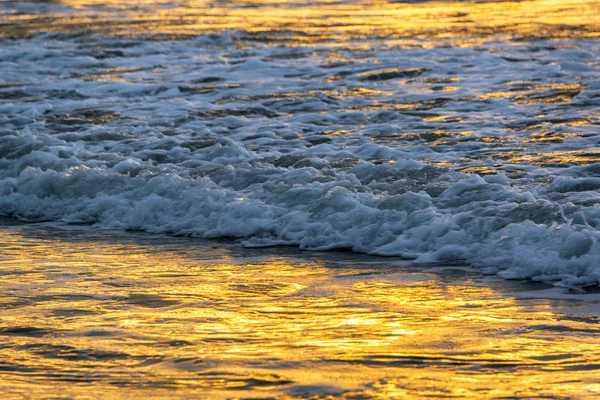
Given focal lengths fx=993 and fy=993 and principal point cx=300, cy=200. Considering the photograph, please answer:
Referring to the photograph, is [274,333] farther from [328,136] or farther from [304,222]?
[328,136]

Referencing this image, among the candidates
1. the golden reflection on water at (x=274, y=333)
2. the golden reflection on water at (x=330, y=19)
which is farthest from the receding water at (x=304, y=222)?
the golden reflection on water at (x=330, y=19)

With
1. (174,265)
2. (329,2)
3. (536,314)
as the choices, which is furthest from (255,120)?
(329,2)

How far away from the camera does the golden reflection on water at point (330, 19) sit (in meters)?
17.0

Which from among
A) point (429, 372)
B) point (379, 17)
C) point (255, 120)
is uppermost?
point (379, 17)

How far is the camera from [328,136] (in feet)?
32.0

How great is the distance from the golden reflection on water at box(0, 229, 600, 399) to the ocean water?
0.74 meters

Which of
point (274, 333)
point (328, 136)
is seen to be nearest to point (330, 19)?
point (328, 136)

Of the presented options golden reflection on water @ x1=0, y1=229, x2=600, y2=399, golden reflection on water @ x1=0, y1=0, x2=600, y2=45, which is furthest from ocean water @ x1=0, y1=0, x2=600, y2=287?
golden reflection on water @ x1=0, y1=229, x2=600, y2=399

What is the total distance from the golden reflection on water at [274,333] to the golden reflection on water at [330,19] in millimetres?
10691

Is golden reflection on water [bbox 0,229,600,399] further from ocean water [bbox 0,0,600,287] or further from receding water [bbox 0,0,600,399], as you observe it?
ocean water [bbox 0,0,600,287]

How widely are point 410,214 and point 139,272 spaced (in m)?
1.96

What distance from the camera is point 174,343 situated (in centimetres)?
460

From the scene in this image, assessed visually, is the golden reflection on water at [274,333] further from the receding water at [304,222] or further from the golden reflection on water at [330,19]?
the golden reflection on water at [330,19]

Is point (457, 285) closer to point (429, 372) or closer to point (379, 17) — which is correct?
point (429, 372)
